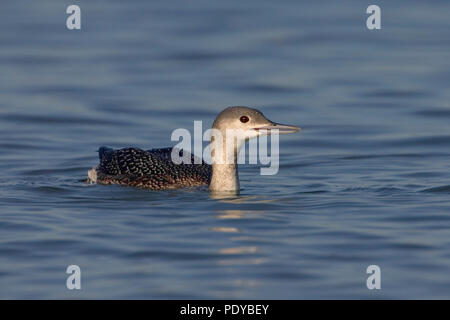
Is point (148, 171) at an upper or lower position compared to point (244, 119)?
lower

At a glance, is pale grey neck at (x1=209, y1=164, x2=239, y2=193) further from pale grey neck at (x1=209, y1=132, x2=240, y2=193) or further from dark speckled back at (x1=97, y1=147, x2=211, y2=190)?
dark speckled back at (x1=97, y1=147, x2=211, y2=190)

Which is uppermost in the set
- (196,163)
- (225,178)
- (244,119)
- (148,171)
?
(244,119)

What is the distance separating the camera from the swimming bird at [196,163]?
523 inches

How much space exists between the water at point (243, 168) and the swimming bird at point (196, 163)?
244 millimetres

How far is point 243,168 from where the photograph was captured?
15727 mm

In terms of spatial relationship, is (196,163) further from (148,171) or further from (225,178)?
(225,178)

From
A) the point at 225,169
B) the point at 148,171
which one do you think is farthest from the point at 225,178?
the point at 148,171

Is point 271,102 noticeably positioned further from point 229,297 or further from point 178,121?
point 229,297

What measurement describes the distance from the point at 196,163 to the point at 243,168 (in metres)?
1.35

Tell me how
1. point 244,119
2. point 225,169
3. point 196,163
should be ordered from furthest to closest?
point 196,163 → point 225,169 → point 244,119

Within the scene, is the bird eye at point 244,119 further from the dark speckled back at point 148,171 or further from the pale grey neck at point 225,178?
the dark speckled back at point 148,171

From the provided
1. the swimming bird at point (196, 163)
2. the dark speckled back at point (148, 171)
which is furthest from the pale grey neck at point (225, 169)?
the dark speckled back at point (148, 171)

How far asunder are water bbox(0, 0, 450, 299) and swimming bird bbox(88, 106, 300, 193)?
0.80 ft

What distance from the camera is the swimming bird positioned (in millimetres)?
13297
